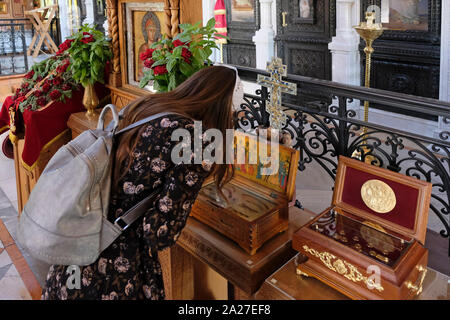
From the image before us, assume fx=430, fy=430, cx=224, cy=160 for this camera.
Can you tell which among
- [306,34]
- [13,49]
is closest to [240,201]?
[306,34]

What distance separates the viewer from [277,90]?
7.38ft

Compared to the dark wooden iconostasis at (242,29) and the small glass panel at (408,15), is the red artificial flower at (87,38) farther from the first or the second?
the dark wooden iconostasis at (242,29)

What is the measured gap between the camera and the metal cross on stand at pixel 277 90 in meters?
2.20

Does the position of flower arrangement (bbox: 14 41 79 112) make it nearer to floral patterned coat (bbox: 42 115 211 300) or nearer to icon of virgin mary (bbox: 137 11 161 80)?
icon of virgin mary (bbox: 137 11 161 80)

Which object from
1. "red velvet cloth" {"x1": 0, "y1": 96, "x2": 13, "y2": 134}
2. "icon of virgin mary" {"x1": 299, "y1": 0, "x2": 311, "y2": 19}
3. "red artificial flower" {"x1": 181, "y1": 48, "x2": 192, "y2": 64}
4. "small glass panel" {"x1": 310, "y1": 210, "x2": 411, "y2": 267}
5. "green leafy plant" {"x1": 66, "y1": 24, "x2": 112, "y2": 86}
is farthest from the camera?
"icon of virgin mary" {"x1": 299, "y1": 0, "x2": 311, "y2": 19}

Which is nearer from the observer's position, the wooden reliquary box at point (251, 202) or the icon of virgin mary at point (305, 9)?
the wooden reliquary box at point (251, 202)

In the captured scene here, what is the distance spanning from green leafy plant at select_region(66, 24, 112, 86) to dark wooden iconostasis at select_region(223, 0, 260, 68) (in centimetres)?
537

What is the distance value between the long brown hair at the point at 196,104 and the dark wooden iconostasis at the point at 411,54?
15.7 feet

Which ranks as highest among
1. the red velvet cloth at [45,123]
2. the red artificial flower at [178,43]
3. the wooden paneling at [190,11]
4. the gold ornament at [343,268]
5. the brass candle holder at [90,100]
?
the wooden paneling at [190,11]

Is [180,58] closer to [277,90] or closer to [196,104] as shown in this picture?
[277,90]

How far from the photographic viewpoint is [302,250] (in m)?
1.66

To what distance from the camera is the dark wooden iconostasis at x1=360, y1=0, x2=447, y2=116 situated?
5.46 meters

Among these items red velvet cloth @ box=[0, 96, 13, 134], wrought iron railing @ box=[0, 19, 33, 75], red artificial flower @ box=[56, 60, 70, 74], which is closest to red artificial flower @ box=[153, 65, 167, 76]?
red artificial flower @ box=[56, 60, 70, 74]

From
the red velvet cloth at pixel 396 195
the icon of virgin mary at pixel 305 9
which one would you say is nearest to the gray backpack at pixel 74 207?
the red velvet cloth at pixel 396 195
